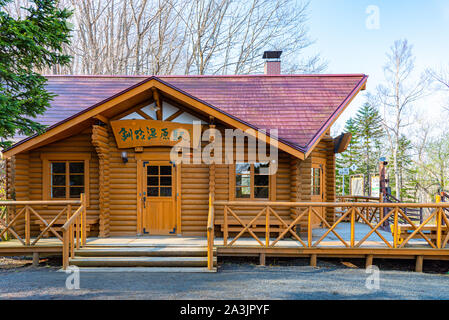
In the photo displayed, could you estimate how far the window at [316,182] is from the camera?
377 inches

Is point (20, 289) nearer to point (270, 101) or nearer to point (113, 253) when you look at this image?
point (113, 253)

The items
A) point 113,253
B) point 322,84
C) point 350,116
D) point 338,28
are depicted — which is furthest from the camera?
point 350,116

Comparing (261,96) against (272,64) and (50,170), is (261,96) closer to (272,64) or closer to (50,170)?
(272,64)

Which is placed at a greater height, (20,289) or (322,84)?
(322,84)

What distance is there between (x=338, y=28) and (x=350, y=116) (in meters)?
26.5

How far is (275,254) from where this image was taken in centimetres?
680

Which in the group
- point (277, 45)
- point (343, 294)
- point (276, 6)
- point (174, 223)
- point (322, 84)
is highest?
point (276, 6)

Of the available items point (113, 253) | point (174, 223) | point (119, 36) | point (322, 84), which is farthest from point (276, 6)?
point (113, 253)

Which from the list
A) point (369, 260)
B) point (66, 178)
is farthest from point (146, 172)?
point (369, 260)

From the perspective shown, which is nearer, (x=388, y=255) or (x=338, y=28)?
(x=388, y=255)

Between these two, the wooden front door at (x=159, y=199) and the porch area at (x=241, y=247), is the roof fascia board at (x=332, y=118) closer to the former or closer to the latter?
the porch area at (x=241, y=247)

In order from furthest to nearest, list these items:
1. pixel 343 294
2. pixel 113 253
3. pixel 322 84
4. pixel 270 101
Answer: pixel 322 84, pixel 270 101, pixel 113 253, pixel 343 294

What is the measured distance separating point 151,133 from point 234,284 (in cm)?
445

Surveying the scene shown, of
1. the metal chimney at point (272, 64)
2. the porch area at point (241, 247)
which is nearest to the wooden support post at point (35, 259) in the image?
the porch area at point (241, 247)
